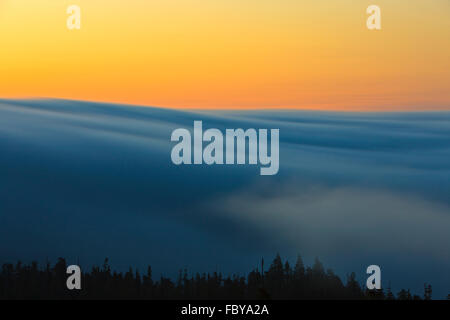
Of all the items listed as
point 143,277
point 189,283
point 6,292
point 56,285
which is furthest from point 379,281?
point 6,292

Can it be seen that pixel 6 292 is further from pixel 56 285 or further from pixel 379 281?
pixel 379 281

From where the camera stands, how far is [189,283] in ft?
40.0

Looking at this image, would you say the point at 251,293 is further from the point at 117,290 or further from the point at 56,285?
the point at 56,285

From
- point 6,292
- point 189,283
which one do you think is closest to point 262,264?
point 189,283

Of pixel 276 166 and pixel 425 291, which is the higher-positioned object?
pixel 276 166

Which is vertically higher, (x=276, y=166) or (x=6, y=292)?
(x=276, y=166)

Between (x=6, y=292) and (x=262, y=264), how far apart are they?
504 cm

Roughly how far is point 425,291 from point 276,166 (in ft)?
17.6
